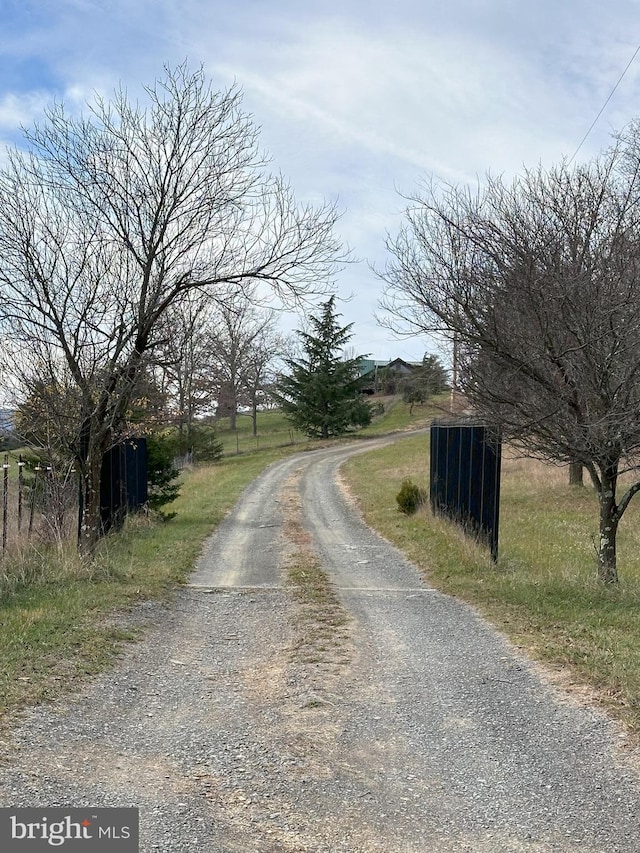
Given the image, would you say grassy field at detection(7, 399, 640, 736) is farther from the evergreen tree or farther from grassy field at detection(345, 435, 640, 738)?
the evergreen tree

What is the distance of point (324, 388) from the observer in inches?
1909

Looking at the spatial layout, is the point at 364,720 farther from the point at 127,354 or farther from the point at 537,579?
the point at 127,354

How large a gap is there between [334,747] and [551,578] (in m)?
6.02

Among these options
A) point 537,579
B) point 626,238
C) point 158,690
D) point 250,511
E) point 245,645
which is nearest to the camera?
point 158,690

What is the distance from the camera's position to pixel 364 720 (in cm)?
451

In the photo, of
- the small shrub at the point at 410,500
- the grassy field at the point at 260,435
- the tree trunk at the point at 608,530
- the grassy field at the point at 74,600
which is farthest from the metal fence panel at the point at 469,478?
the grassy field at the point at 260,435

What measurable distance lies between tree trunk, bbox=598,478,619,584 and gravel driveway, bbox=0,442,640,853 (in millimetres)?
3138

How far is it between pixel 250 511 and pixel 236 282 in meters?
8.51

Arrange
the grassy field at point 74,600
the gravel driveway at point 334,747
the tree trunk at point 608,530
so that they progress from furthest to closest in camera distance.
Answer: the tree trunk at point 608,530, the grassy field at point 74,600, the gravel driveway at point 334,747

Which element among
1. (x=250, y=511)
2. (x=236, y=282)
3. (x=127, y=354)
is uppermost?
(x=236, y=282)

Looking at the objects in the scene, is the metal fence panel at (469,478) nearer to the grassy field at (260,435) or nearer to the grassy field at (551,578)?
the grassy field at (551,578)

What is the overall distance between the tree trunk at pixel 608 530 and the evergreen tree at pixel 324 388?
129ft

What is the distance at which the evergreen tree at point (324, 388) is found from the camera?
160 feet

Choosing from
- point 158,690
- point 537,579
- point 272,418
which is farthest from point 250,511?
point 272,418
